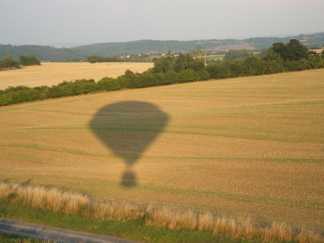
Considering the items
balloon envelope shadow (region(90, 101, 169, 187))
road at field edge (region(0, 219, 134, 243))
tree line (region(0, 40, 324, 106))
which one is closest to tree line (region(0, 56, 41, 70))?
tree line (region(0, 40, 324, 106))

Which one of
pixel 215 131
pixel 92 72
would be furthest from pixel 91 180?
pixel 92 72

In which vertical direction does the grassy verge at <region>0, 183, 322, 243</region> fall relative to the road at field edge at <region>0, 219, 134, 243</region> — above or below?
below

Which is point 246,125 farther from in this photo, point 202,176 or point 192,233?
point 192,233

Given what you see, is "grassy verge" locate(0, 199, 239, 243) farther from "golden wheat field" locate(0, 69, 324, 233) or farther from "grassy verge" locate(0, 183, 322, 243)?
"golden wheat field" locate(0, 69, 324, 233)

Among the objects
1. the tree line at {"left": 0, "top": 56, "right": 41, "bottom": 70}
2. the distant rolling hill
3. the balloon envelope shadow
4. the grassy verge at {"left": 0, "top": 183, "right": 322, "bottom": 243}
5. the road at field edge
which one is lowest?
the distant rolling hill

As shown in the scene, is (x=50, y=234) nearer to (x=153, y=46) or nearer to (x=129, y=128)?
(x=129, y=128)

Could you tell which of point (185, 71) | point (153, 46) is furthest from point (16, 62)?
point (153, 46)

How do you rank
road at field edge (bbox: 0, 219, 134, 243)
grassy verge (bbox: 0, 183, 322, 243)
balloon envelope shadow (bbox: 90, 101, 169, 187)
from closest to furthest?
road at field edge (bbox: 0, 219, 134, 243) < grassy verge (bbox: 0, 183, 322, 243) < balloon envelope shadow (bbox: 90, 101, 169, 187)

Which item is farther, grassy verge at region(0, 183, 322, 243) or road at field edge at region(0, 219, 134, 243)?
grassy verge at region(0, 183, 322, 243)
